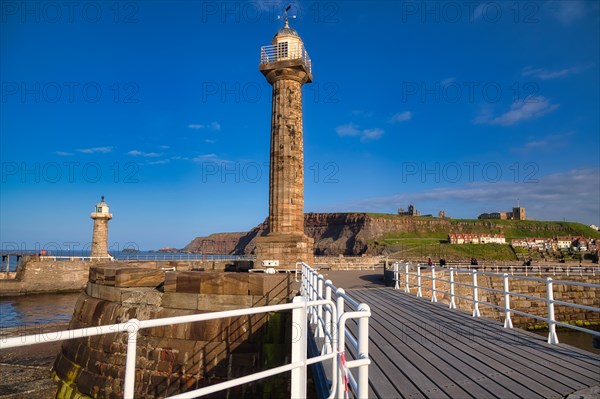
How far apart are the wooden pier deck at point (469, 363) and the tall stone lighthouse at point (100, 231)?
3068 centimetres

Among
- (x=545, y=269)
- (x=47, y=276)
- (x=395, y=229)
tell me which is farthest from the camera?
(x=395, y=229)

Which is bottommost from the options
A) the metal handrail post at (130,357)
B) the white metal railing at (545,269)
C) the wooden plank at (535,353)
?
the white metal railing at (545,269)

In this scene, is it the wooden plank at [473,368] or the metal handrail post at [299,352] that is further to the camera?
the wooden plank at [473,368]

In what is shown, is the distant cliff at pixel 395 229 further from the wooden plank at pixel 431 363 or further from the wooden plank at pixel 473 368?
the wooden plank at pixel 473 368

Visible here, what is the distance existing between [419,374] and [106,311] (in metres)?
8.05

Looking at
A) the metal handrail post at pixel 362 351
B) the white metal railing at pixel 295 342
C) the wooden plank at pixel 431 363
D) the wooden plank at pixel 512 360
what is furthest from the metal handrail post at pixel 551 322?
the metal handrail post at pixel 362 351

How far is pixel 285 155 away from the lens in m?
19.0

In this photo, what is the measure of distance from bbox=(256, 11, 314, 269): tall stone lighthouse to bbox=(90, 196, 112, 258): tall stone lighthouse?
19809 mm

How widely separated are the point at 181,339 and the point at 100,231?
28030 millimetres

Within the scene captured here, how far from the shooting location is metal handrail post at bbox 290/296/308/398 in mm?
3004

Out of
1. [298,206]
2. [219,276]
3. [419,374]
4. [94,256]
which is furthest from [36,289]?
[419,374]

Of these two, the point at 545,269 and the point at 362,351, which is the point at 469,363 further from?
the point at 545,269

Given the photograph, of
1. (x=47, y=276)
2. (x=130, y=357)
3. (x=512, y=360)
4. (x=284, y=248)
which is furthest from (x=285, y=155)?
(x=47, y=276)

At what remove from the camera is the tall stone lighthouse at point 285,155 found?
733 inches
